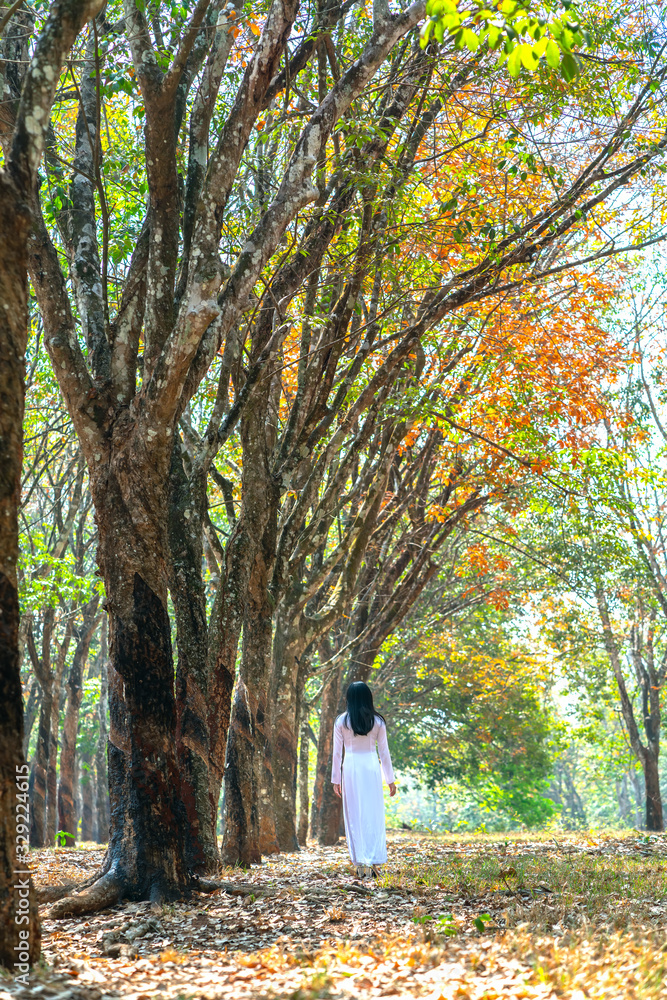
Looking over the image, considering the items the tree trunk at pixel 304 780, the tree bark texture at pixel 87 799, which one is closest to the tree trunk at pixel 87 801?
the tree bark texture at pixel 87 799

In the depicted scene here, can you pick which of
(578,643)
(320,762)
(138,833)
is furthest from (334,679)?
(138,833)

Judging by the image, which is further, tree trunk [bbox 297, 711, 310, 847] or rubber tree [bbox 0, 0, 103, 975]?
tree trunk [bbox 297, 711, 310, 847]

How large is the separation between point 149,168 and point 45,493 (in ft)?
44.4

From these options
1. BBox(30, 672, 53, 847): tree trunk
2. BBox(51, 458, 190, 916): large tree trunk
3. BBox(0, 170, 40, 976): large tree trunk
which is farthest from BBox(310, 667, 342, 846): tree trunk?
BBox(0, 170, 40, 976): large tree trunk

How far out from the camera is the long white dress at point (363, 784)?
8.20 m

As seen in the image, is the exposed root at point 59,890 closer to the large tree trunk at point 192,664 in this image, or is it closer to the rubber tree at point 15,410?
the large tree trunk at point 192,664

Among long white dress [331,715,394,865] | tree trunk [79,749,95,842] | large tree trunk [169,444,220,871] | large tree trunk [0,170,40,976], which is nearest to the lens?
large tree trunk [0,170,40,976]

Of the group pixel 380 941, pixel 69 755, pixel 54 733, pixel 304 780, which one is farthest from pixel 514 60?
pixel 304 780

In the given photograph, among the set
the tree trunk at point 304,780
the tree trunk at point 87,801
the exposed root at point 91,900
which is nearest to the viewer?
the exposed root at point 91,900

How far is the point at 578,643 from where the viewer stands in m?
22.2

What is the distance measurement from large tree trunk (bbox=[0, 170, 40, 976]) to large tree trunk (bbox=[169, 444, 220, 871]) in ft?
9.57

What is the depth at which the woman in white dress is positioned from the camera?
8195 mm

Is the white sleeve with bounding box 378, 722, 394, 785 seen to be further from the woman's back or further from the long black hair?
the long black hair

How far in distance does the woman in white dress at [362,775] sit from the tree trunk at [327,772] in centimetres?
736
